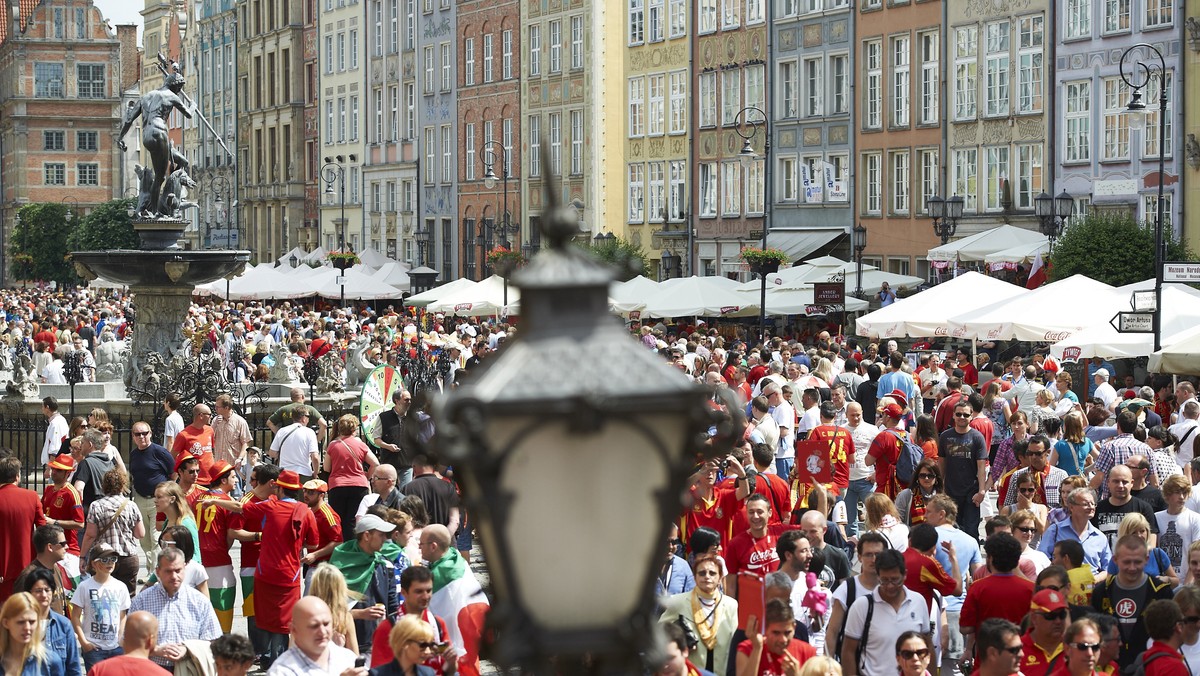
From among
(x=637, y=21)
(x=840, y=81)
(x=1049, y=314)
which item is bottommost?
(x=1049, y=314)

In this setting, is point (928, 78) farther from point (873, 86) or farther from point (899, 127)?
point (873, 86)

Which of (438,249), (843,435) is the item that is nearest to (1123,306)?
(843,435)

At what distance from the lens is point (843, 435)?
14930mm

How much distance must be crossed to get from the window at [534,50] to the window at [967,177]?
20807mm

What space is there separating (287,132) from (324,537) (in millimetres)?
76826

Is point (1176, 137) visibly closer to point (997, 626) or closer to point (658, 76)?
point (658, 76)

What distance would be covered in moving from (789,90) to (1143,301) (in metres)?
30.1

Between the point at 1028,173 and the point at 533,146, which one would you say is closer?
the point at 1028,173

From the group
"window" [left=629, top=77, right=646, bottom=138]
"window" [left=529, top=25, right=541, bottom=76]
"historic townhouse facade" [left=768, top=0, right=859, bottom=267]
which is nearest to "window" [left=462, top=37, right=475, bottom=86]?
"window" [left=529, top=25, right=541, bottom=76]

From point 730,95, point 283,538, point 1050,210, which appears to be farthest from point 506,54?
point 283,538

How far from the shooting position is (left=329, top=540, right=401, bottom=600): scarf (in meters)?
10.6

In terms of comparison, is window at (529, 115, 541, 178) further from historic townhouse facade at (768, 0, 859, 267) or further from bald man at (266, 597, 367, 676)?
bald man at (266, 597, 367, 676)

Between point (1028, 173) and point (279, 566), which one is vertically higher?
point (1028, 173)

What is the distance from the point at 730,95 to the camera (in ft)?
176
